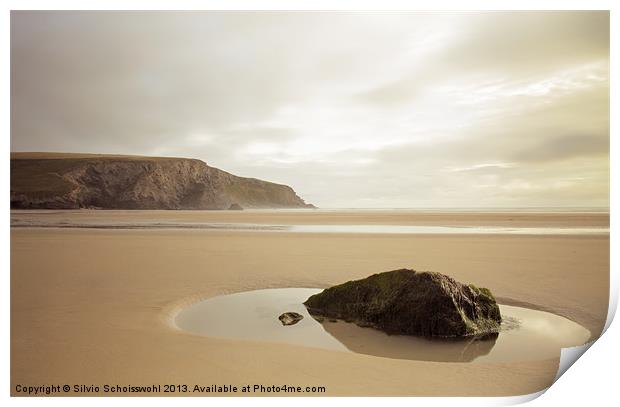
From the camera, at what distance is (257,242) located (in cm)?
1219

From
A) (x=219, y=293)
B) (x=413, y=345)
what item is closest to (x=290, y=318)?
(x=413, y=345)

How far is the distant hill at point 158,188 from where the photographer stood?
2462cm

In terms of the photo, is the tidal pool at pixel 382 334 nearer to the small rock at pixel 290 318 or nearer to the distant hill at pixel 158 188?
the small rock at pixel 290 318

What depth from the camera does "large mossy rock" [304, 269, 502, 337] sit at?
412cm

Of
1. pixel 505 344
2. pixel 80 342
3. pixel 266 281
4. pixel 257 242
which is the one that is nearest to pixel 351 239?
pixel 257 242

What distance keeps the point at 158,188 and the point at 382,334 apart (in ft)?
131

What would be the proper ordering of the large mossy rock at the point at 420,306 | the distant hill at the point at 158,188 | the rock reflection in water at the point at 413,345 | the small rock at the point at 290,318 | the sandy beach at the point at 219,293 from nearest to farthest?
the sandy beach at the point at 219,293 → the rock reflection in water at the point at 413,345 → the large mossy rock at the point at 420,306 → the small rock at the point at 290,318 → the distant hill at the point at 158,188

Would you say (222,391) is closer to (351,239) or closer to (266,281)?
(266,281)

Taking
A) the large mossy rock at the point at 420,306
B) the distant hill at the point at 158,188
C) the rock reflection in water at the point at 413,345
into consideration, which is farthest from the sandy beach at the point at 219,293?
the distant hill at the point at 158,188

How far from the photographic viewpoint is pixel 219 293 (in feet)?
19.0

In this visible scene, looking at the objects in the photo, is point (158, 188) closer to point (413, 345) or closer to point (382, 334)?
point (382, 334)

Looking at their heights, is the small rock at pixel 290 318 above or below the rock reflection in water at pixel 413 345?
above

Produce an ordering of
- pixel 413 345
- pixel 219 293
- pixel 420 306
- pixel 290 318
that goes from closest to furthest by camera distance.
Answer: pixel 413 345 → pixel 420 306 → pixel 290 318 → pixel 219 293

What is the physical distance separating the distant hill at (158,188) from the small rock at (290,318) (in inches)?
670
